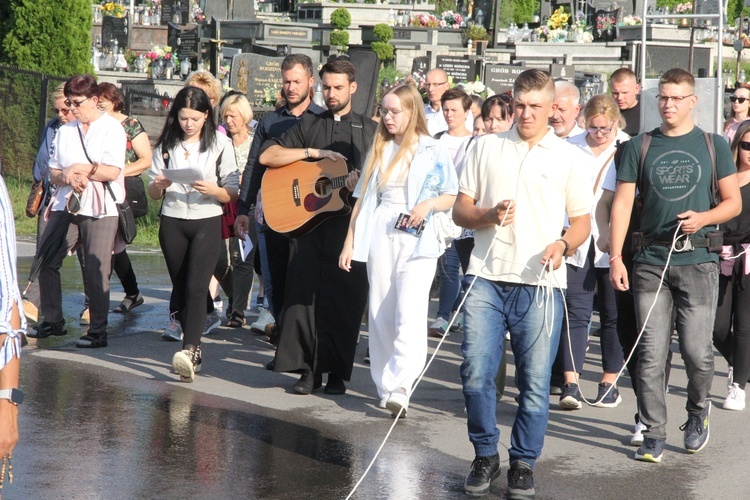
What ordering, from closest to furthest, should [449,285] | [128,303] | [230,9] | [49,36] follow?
[449,285]
[128,303]
[49,36]
[230,9]

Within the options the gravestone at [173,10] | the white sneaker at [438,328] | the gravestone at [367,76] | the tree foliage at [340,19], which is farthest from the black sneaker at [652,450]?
the tree foliage at [340,19]

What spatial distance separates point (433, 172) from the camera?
6.51 m

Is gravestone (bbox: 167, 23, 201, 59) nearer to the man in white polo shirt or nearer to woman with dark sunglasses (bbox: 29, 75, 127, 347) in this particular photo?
woman with dark sunglasses (bbox: 29, 75, 127, 347)

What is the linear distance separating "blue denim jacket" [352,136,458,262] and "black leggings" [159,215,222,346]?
148 centimetres

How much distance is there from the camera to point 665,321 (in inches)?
225

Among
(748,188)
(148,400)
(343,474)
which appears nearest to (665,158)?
(748,188)

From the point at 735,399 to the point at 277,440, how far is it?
3063mm

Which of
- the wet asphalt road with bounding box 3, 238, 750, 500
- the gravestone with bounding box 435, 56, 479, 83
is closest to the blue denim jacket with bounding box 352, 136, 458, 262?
the wet asphalt road with bounding box 3, 238, 750, 500

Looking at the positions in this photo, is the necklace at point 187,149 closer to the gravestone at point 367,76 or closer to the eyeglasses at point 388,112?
the eyeglasses at point 388,112

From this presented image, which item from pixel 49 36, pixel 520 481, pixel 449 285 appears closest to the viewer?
pixel 520 481

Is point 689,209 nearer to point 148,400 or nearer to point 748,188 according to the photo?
point 748,188

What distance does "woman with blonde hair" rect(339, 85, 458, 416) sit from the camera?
6.50 m

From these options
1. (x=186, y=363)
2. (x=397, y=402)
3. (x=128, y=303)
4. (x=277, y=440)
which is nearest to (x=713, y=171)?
(x=397, y=402)

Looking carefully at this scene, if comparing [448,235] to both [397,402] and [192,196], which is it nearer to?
[397,402]
